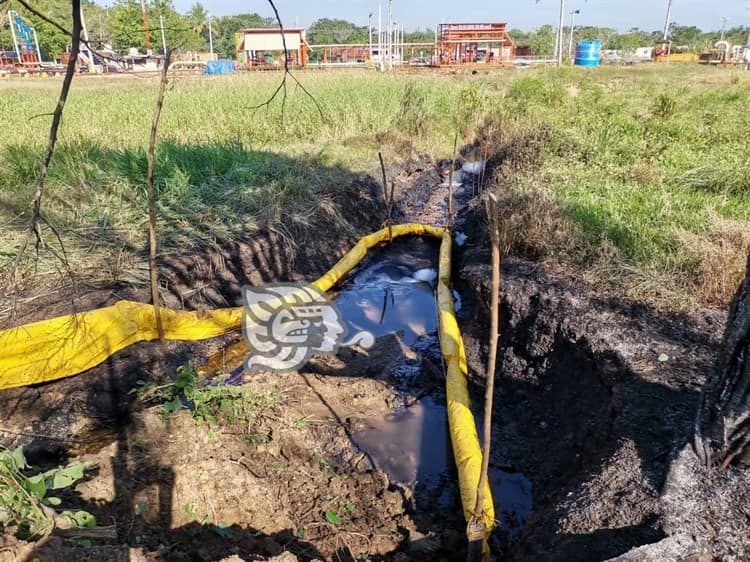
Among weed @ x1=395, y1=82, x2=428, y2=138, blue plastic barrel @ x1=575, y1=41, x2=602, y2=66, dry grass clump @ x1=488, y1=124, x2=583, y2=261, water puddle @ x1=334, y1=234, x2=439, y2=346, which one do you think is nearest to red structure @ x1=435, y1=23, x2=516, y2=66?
blue plastic barrel @ x1=575, y1=41, x2=602, y2=66

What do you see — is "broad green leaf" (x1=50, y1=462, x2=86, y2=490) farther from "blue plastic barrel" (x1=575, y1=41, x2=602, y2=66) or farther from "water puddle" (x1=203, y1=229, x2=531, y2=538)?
"blue plastic barrel" (x1=575, y1=41, x2=602, y2=66)

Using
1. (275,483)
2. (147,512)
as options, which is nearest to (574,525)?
(275,483)

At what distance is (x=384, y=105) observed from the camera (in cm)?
1162

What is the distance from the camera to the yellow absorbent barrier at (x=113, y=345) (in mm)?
2980

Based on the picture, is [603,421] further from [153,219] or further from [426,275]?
[426,275]

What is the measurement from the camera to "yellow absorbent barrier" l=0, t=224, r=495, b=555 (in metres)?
2.98

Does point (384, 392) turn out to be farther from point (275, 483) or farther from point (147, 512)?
A: point (147, 512)

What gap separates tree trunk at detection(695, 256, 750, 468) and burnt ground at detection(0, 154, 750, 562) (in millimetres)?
102

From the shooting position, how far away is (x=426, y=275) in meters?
6.20

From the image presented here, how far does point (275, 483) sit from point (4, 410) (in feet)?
6.45

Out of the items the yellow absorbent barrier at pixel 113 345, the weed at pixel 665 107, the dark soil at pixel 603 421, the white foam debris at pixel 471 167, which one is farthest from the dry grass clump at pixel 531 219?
the weed at pixel 665 107

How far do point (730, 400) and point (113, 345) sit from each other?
383 centimetres

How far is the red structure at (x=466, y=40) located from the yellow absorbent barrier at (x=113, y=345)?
2780 centimetres

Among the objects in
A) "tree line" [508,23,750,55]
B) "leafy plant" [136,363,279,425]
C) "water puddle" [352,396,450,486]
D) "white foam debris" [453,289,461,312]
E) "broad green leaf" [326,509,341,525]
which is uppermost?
"tree line" [508,23,750,55]
